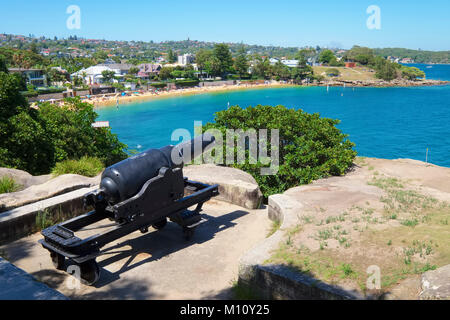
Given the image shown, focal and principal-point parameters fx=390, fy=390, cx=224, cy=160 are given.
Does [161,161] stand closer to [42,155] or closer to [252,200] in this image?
[252,200]

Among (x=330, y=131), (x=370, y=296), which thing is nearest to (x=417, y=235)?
(x=370, y=296)

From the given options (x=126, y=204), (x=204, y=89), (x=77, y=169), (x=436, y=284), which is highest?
(x=204, y=89)

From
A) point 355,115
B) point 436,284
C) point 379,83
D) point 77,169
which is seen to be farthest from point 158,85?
point 436,284

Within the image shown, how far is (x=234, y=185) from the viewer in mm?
8734

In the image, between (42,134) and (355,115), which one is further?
(355,115)

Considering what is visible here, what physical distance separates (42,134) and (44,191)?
604 centimetres

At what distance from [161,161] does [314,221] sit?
278 cm

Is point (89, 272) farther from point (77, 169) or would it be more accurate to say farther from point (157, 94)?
point (157, 94)

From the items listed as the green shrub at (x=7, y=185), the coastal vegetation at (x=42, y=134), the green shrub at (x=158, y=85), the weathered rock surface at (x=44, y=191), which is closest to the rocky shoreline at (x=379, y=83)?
the green shrub at (x=158, y=85)

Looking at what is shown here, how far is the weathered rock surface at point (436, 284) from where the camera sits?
412 centimetres

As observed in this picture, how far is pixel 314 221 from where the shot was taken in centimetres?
668

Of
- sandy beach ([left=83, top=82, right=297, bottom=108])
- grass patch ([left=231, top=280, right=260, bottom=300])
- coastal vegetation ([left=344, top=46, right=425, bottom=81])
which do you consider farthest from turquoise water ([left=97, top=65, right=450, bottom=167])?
grass patch ([left=231, top=280, right=260, bottom=300])

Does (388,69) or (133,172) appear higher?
(388,69)

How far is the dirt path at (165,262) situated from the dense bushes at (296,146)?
15.4ft
